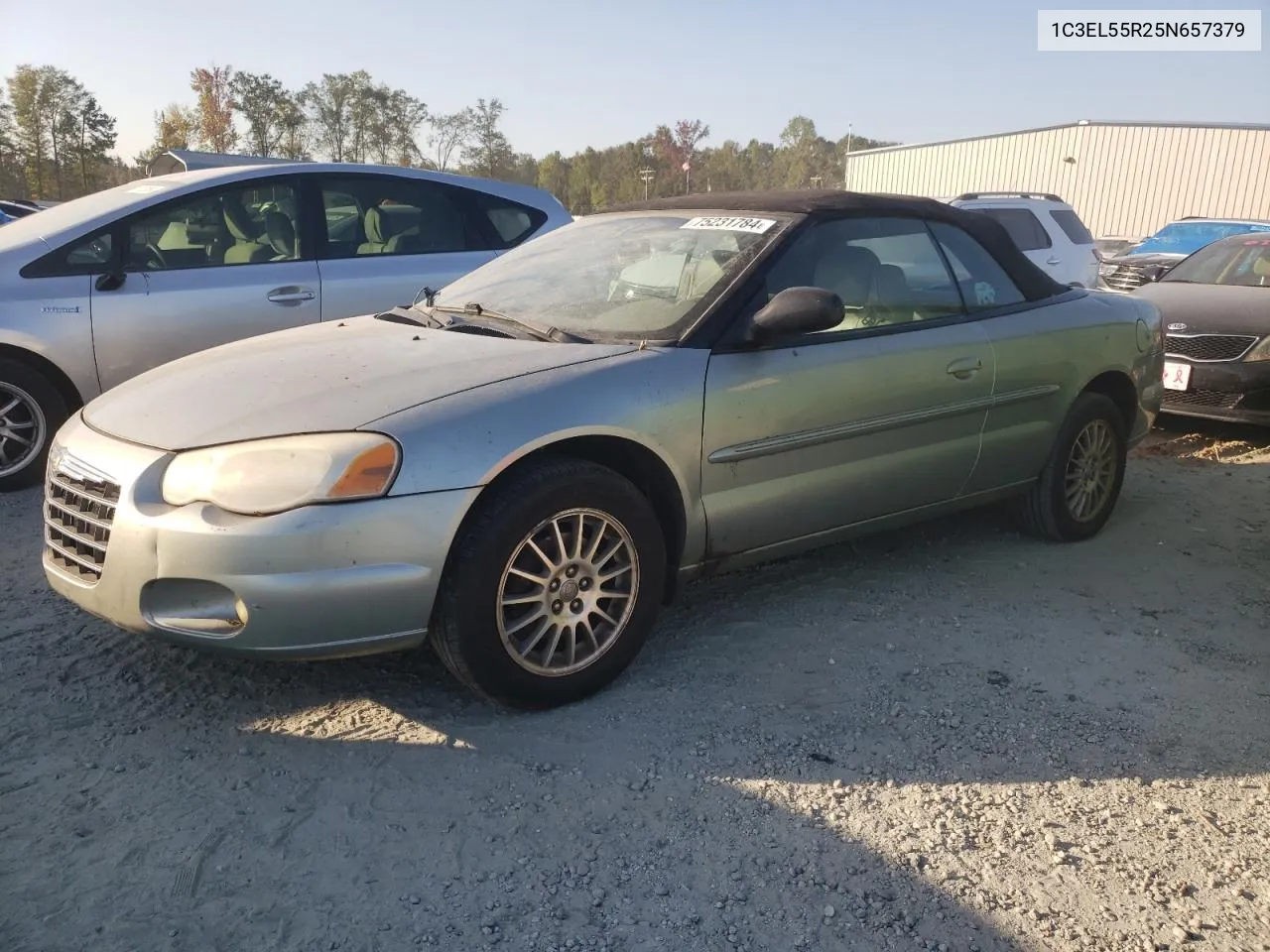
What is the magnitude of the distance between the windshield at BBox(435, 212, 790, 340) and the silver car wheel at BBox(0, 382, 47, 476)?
2.34m

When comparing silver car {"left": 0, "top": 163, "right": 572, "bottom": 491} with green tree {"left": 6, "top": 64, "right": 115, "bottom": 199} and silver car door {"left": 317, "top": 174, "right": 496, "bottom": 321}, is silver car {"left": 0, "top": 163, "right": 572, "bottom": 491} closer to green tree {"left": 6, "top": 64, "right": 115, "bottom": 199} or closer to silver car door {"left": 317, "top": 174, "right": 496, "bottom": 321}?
silver car door {"left": 317, "top": 174, "right": 496, "bottom": 321}

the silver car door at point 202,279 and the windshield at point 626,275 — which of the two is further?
the silver car door at point 202,279

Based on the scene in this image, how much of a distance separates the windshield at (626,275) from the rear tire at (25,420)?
2.27 metres

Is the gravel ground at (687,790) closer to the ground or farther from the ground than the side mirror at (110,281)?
closer to the ground

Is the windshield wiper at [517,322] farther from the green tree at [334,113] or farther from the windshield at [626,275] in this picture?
the green tree at [334,113]

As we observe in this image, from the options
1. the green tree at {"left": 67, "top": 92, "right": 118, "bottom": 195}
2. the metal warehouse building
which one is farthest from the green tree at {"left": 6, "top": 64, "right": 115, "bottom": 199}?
the metal warehouse building

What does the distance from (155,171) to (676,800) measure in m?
11.7

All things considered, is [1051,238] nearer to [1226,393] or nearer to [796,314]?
[1226,393]

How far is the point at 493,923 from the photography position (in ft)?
7.01

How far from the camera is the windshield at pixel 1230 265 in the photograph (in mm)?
8016

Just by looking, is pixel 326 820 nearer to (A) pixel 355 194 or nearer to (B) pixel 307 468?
(B) pixel 307 468

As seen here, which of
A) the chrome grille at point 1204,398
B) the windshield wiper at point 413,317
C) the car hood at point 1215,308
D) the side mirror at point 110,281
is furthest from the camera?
the car hood at point 1215,308

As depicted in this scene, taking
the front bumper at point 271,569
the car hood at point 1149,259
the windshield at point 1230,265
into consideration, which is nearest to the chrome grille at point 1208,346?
the windshield at point 1230,265

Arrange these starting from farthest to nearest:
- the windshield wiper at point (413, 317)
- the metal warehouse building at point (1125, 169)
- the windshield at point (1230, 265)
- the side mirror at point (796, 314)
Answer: the metal warehouse building at point (1125, 169), the windshield at point (1230, 265), the windshield wiper at point (413, 317), the side mirror at point (796, 314)
